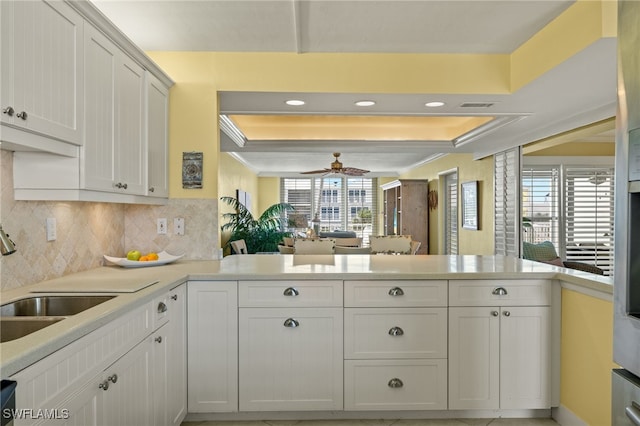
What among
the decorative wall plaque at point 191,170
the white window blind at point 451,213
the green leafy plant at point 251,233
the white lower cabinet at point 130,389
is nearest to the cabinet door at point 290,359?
the white lower cabinet at point 130,389

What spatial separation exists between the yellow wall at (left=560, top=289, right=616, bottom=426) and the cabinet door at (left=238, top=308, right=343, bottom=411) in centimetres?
133

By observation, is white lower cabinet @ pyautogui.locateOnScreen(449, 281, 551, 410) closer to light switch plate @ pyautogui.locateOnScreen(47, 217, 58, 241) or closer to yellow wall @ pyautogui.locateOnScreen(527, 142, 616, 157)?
light switch plate @ pyautogui.locateOnScreen(47, 217, 58, 241)

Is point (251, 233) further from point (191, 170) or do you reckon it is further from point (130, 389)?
point (130, 389)

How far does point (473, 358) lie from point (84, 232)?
2429 mm

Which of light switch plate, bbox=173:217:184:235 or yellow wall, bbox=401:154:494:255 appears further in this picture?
yellow wall, bbox=401:154:494:255

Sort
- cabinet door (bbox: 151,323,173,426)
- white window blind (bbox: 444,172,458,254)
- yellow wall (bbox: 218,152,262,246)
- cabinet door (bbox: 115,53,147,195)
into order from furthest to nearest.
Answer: white window blind (bbox: 444,172,458,254) < yellow wall (bbox: 218,152,262,246) < cabinet door (bbox: 115,53,147,195) < cabinet door (bbox: 151,323,173,426)

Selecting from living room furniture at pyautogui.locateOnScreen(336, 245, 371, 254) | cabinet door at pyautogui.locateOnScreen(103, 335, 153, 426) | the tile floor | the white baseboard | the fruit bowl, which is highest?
the fruit bowl

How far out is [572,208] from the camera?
583 cm

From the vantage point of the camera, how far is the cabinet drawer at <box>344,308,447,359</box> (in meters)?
2.50

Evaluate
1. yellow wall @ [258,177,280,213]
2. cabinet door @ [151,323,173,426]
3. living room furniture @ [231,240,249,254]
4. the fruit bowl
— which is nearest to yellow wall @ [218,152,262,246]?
yellow wall @ [258,177,280,213]

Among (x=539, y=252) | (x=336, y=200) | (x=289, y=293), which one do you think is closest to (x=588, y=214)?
(x=539, y=252)

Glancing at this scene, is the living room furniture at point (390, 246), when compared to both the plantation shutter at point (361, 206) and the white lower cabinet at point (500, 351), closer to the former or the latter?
the white lower cabinet at point (500, 351)

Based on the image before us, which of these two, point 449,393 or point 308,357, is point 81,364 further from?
point 449,393

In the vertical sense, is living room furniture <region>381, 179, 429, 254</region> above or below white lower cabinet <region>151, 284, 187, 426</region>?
above
